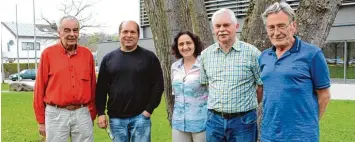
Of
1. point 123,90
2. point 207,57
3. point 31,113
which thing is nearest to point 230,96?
point 207,57

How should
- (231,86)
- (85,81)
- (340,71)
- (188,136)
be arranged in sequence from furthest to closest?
(340,71) < (85,81) < (188,136) < (231,86)

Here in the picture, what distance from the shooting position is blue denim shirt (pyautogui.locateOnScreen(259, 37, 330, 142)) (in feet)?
9.46

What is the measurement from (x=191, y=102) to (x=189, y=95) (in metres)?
0.07

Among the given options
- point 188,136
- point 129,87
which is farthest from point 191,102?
point 129,87

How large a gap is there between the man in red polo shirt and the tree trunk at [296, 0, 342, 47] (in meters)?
2.25

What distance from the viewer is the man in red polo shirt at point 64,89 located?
423cm

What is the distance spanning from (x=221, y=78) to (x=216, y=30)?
435 mm

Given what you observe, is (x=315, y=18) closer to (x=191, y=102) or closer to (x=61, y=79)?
(x=191, y=102)

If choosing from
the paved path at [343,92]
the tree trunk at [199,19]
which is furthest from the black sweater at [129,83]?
the paved path at [343,92]

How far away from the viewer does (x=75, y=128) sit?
4336mm

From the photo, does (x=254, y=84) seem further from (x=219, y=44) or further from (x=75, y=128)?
(x=75, y=128)

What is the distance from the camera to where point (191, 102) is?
3.92m

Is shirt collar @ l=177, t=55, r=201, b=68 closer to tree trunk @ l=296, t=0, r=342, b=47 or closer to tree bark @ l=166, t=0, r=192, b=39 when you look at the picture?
tree bark @ l=166, t=0, r=192, b=39

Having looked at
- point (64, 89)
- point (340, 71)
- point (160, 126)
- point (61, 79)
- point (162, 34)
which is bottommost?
point (160, 126)
